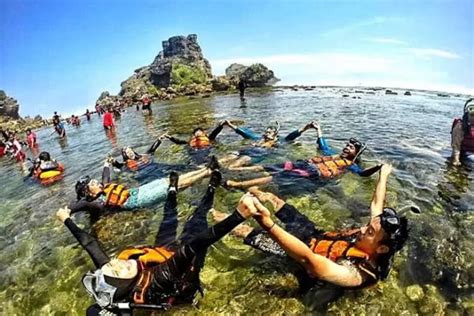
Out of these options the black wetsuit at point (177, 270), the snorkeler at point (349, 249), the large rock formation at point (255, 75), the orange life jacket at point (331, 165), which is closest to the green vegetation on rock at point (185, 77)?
the large rock formation at point (255, 75)

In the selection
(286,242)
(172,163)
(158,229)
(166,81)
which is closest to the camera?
(286,242)

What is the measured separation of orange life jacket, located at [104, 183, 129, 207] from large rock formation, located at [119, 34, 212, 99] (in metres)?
50.8

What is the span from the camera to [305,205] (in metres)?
8.36

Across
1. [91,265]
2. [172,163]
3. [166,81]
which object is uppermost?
[166,81]

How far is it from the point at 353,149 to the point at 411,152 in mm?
4602

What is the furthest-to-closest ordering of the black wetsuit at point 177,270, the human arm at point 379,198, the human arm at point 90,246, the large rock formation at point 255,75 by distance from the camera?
1. the large rock formation at point 255,75
2. the human arm at point 379,198
3. the human arm at point 90,246
4. the black wetsuit at point 177,270

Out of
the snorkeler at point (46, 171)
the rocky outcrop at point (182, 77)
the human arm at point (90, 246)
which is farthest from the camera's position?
the rocky outcrop at point (182, 77)

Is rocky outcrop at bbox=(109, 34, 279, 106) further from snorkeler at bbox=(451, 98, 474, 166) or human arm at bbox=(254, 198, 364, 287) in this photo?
human arm at bbox=(254, 198, 364, 287)

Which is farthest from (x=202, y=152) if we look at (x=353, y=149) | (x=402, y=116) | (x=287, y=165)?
(x=402, y=116)

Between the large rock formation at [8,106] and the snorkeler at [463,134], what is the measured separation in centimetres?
8000

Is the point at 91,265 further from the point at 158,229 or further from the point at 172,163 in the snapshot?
the point at 172,163

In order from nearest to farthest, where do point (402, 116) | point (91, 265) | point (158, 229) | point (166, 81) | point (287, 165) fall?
1. point (91, 265)
2. point (158, 229)
3. point (287, 165)
4. point (402, 116)
5. point (166, 81)

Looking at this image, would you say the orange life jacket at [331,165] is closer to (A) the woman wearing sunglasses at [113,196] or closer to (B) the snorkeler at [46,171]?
(A) the woman wearing sunglasses at [113,196]

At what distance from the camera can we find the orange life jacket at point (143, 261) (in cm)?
448
